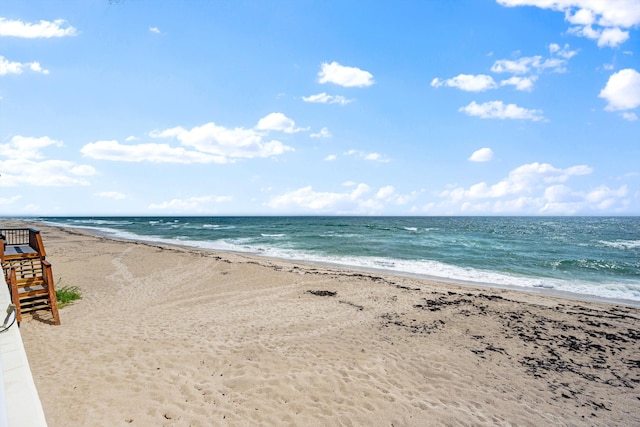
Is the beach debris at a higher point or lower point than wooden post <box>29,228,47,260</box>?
lower

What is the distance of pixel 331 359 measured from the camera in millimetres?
8195

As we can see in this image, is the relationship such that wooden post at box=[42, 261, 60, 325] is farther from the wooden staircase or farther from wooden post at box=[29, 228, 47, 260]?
wooden post at box=[29, 228, 47, 260]

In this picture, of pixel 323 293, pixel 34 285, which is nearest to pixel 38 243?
pixel 34 285

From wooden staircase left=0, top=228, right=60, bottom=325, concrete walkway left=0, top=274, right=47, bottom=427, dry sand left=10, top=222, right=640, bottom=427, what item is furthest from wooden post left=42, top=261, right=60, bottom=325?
concrete walkway left=0, top=274, right=47, bottom=427

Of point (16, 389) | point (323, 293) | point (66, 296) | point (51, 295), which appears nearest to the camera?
point (16, 389)

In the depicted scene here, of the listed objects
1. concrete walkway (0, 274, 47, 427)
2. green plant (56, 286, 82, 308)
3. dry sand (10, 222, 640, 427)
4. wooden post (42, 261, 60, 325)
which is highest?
concrete walkway (0, 274, 47, 427)

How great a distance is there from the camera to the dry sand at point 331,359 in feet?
19.9

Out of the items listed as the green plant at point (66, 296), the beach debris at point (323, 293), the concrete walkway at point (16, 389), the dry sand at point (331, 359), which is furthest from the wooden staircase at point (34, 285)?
the beach debris at point (323, 293)

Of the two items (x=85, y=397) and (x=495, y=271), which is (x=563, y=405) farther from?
(x=495, y=271)

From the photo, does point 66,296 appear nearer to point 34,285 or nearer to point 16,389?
point 34,285

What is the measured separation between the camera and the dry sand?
606cm

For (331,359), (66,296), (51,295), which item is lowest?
(331,359)

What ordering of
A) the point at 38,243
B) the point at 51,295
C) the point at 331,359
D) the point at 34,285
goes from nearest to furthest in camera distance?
the point at 331,359
the point at 51,295
the point at 38,243
the point at 34,285

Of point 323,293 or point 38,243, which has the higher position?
point 38,243
